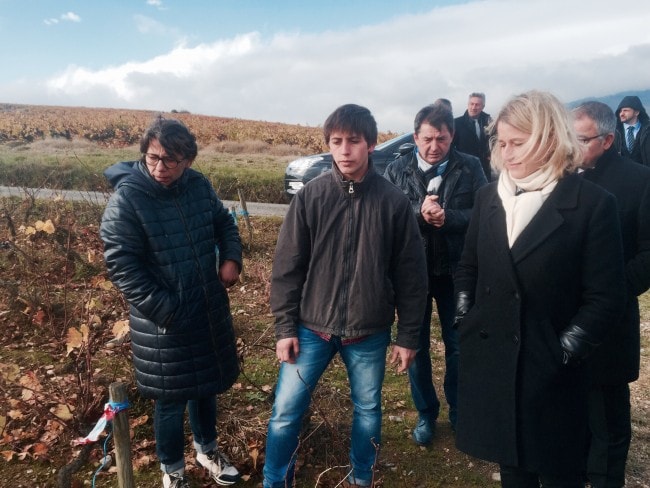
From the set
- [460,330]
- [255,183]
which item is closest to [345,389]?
[460,330]

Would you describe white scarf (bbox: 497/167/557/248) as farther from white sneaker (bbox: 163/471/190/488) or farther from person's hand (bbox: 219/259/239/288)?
white sneaker (bbox: 163/471/190/488)

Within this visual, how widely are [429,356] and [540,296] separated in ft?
3.93

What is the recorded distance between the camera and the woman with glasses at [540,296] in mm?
1790

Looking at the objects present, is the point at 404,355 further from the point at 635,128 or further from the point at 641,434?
the point at 635,128

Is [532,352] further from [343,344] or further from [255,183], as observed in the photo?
[255,183]

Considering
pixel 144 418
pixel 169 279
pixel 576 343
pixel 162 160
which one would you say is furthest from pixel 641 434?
pixel 162 160

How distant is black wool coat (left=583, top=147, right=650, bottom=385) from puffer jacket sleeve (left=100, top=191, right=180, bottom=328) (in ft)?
6.96

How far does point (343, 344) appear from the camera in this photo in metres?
2.29

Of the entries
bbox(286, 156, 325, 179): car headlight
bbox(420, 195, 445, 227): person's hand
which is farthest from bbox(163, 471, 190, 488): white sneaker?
bbox(286, 156, 325, 179): car headlight

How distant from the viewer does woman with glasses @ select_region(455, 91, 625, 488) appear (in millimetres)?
1790

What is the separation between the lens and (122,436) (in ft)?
6.92

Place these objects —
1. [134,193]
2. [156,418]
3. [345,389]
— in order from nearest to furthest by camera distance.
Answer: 1. [134,193]
2. [156,418]
3. [345,389]

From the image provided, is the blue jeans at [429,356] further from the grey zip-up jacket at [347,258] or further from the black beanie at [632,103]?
the black beanie at [632,103]

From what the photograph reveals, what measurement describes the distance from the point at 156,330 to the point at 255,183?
33.0ft
